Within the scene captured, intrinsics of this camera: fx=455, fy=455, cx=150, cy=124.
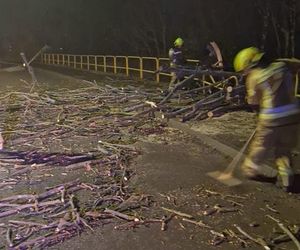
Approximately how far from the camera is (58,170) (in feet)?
23.7

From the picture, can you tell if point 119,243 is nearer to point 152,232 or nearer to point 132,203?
point 152,232

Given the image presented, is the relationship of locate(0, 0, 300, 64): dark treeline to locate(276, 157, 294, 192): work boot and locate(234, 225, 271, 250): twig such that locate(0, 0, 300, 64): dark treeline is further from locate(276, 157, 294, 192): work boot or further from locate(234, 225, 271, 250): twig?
locate(234, 225, 271, 250): twig

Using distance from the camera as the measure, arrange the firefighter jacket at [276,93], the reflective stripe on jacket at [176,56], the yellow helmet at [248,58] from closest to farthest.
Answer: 1. the firefighter jacket at [276,93]
2. the yellow helmet at [248,58]
3. the reflective stripe on jacket at [176,56]

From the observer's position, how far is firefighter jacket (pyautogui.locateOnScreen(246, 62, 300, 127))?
208 inches

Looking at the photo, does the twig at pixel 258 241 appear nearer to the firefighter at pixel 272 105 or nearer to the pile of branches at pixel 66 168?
the pile of branches at pixel 66 168

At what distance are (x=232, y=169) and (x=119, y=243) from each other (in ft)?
9.20

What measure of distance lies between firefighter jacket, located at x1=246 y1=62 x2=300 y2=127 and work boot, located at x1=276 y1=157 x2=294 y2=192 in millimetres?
553

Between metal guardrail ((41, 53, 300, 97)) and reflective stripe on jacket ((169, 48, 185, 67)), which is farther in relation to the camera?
metal guardrail ((41, 53, 300, 97))

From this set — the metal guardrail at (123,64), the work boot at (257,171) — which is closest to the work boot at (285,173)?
the work boot at (257,171)

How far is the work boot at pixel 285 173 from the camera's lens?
559cm

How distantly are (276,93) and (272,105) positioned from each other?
15 centimetres

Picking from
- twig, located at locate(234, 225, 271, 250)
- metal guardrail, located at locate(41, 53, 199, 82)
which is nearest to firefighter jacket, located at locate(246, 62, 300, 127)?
twig, located at locate(234, 225, 271, 250)

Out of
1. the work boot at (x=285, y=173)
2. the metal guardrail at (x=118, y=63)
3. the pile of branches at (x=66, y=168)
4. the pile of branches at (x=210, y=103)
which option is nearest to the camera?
the pile of branches at (x=66, y=168)

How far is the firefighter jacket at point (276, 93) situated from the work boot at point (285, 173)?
55cm
